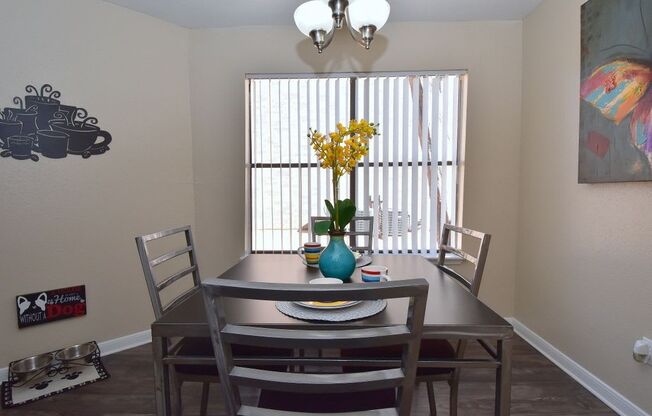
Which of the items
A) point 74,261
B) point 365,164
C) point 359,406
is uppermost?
point 365,164

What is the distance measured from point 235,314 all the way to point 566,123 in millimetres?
2313

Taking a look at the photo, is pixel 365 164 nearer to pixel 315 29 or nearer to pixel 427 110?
pixel 427 110

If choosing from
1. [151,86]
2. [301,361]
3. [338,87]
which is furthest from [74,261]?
[338,87]

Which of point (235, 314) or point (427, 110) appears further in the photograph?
point (427, 110)

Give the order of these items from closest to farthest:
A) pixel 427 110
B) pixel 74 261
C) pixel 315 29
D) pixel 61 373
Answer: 1. pixel 315 29
2. pixel 61 373
3. pixel 74 261
4. pixel 427 110

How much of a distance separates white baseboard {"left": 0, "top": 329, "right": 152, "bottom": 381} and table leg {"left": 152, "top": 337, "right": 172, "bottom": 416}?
1.57 m

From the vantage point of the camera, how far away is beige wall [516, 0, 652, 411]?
163 centimetres

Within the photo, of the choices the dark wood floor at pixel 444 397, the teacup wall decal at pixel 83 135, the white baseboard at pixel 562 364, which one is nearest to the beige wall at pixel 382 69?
the white baseboard at pixel 562 364

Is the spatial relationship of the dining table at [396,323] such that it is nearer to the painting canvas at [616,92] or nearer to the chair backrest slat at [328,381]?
the chair backrest slat at [328,381]

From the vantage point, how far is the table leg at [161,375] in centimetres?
94

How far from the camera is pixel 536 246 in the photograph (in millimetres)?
2430

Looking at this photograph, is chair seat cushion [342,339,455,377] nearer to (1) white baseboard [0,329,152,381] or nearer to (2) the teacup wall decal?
(1) white baseboard [0,329,152,381]

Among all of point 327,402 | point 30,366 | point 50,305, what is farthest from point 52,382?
point 327,402

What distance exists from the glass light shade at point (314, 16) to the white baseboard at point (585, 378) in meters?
2.45
